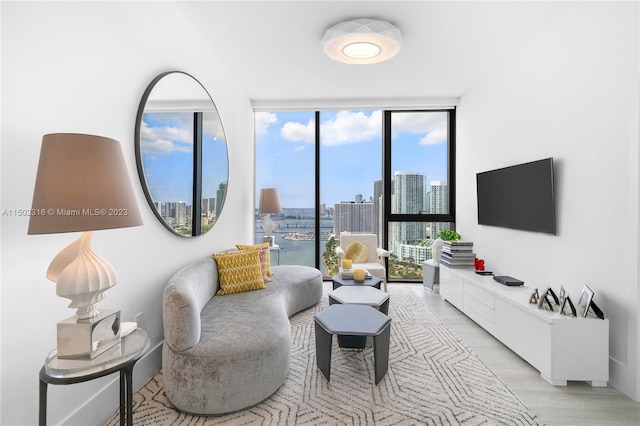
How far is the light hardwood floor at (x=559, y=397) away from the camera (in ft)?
5.36

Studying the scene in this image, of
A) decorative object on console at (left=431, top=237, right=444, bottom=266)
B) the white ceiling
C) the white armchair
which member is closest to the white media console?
decorative object on console at (left=431, top=237, right=444, bottom=266)

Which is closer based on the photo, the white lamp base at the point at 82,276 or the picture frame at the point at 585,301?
the white lamp base at the point at 82,276

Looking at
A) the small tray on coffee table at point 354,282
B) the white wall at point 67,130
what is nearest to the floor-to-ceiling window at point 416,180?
the small tray on coffee table at point 354,282

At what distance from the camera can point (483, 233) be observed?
3582mm

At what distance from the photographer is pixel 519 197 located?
112 inches

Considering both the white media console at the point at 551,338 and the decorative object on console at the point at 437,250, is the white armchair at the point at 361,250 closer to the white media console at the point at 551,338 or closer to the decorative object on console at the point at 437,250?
the decorative object on console at the point at 437,250

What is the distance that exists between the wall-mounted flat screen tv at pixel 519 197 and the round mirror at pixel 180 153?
9.77ft

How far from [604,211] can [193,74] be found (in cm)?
336

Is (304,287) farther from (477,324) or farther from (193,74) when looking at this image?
(193,74)

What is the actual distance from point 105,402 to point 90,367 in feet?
2.62

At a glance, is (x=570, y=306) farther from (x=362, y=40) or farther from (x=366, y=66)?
(x=366, y=66)

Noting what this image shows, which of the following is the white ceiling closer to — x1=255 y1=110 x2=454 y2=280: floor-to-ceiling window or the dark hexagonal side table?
x1=255 y1=110 x2=454 y2=280: floor-to-ceiling window

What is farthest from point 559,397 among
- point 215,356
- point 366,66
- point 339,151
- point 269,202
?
point 339,151

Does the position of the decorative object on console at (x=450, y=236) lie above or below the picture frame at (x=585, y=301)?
above
